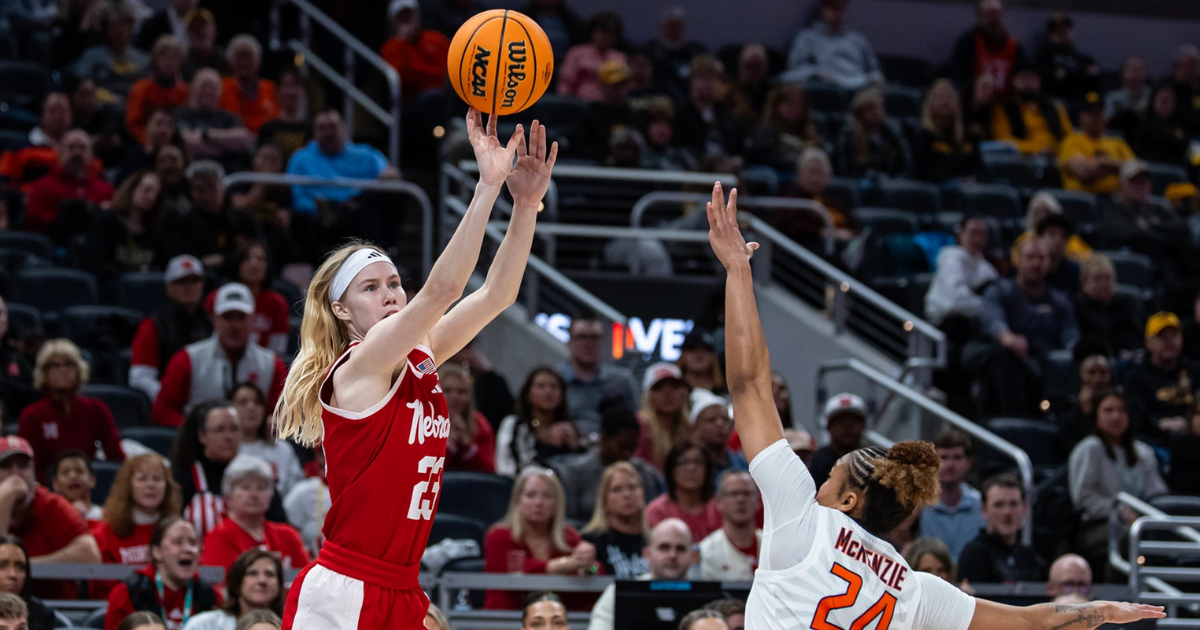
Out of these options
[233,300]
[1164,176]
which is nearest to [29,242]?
[233,300]

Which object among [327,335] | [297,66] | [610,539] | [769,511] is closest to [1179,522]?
[610,539]

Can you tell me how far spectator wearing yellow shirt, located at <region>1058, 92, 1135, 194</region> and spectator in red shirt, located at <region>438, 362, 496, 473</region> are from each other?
802cm

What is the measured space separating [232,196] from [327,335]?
7.45m

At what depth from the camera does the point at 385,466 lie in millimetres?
4352

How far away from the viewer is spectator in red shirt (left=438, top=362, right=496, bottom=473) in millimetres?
9438

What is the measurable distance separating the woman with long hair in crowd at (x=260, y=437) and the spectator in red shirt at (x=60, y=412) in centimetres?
77

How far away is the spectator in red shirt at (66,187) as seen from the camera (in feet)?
37.0

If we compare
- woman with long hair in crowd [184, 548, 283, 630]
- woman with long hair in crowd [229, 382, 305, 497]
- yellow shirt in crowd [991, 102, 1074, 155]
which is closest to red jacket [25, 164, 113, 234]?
woman with long hair in crowd [229, 382, 305, 497]

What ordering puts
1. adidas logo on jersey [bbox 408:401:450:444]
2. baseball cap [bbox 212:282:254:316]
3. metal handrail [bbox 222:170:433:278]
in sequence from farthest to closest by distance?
metal handrail [bbox 222:170:433:278] < baseball cap [bbox 212:282:254:316] < adidas logo on jersey [bbox 408:401:450:444]

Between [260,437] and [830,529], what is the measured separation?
561 centimetres

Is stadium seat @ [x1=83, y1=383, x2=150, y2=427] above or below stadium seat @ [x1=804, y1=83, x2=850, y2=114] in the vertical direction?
below

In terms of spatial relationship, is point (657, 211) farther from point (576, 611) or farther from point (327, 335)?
point (327, 335)

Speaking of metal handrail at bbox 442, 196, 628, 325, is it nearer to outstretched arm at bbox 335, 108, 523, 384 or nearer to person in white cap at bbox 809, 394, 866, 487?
person in white cap at bbox 809, 394, 866, 487

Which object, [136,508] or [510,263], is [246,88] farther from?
[510,263]
